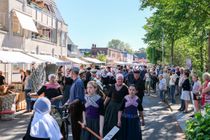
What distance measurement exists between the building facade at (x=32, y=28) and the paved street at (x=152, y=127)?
43.6 ft

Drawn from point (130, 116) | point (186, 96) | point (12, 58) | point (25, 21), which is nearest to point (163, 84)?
point (186, 96)

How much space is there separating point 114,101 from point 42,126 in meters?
3.97

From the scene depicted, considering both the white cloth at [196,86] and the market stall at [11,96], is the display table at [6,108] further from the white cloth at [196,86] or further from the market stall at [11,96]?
the white cloth at [196,86]

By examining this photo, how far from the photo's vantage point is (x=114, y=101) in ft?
30.1

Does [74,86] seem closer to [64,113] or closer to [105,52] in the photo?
[64,113]

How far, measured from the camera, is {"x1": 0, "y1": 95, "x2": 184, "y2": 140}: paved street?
1149 centimetres

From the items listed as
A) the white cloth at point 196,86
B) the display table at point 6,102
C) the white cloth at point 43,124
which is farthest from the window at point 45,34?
the white cloth at point 43,124

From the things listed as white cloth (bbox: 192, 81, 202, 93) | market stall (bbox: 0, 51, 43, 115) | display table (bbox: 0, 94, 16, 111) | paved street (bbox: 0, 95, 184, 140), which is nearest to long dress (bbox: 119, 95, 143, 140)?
paved street (bbox: 0, 95, 184, 140)

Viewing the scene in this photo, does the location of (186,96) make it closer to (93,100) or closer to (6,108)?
(6,108)

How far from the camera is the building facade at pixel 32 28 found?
27906mm

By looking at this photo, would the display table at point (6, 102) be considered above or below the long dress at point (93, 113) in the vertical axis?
below

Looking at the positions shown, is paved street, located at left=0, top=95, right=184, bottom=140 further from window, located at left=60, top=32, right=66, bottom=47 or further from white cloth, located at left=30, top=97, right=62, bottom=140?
window, located at left=60, top=32, right=66, bottom=47

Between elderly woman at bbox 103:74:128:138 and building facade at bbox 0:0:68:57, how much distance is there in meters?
18.6

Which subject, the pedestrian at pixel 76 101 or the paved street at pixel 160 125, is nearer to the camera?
the pedestrian at pixel 76 101
